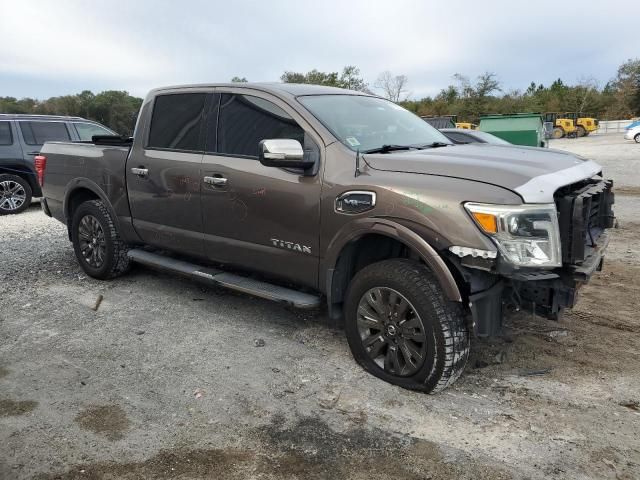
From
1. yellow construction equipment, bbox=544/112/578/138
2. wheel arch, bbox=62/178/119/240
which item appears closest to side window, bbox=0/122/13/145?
wheel arch, bbox=62/178/119/240

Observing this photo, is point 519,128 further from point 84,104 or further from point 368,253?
point 84,104

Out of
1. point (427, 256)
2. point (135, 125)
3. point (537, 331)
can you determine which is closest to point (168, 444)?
point (427, 256)

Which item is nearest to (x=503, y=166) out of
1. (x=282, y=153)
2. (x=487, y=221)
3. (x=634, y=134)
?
(x=487, y=221)

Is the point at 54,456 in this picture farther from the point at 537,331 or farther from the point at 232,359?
the point at 537,331

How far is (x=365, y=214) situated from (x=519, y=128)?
1862 cm

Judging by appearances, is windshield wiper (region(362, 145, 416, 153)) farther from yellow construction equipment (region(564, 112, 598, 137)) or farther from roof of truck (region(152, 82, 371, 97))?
yellow construction equipment (region(564, 112, 598, 137))

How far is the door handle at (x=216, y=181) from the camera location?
423 centimetres

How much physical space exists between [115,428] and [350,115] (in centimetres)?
266

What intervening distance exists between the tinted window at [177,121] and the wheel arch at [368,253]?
5.59ft

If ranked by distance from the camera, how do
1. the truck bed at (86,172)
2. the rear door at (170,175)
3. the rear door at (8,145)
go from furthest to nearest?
the rear door at (8,145), the truck bed at (86,172), the rear door at (170,175)

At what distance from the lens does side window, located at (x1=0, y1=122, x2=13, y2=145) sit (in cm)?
1042

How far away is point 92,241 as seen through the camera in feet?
18.9

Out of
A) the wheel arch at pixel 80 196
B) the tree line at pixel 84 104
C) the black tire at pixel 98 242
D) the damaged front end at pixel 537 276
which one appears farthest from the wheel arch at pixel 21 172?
the tree line at pixel 84 104

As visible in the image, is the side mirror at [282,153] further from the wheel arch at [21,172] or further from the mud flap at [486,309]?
the wheel arch at [21,172]
